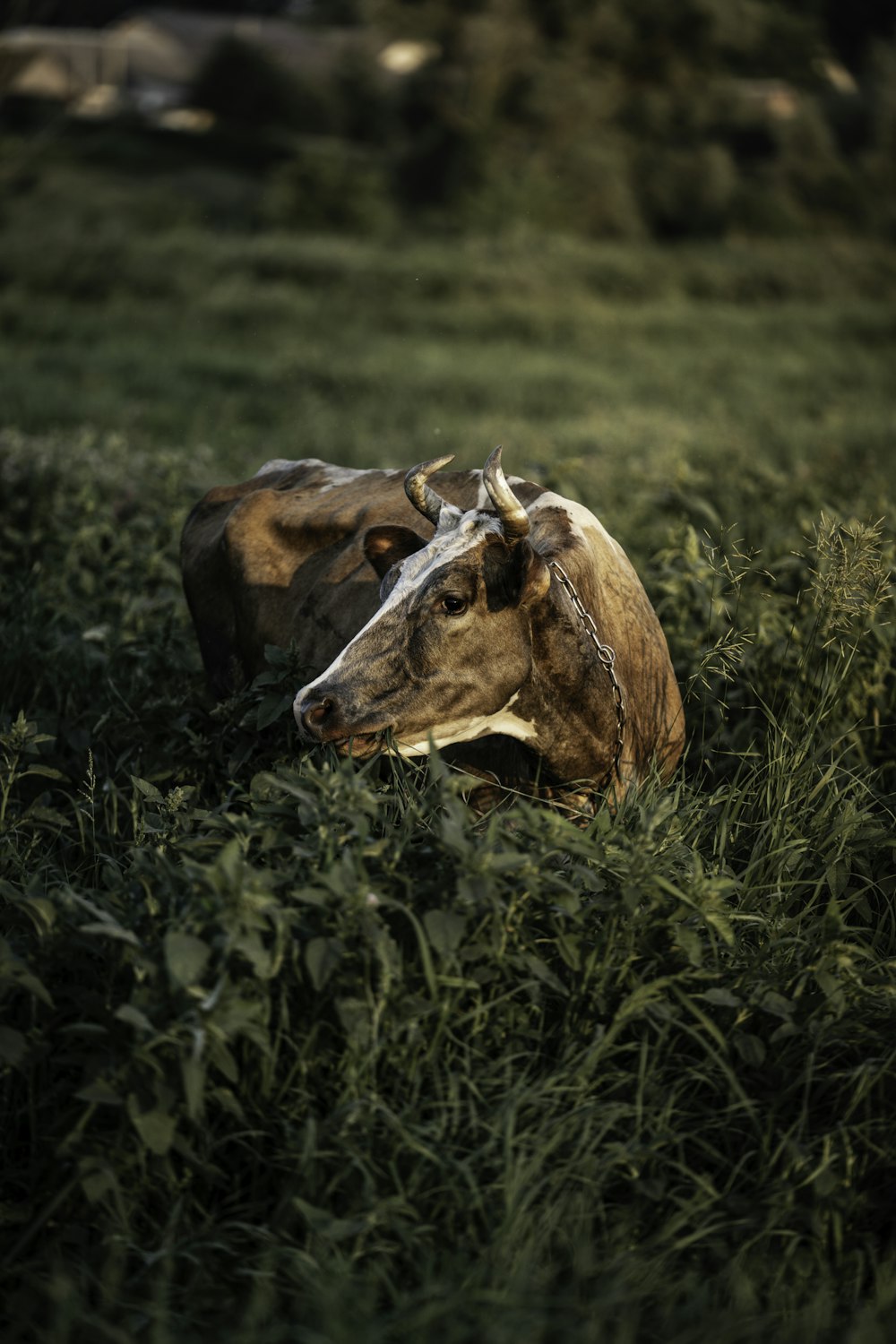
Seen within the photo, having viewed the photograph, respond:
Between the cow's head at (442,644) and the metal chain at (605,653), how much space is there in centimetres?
15

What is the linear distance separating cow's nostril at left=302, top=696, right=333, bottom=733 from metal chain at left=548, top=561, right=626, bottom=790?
71cm

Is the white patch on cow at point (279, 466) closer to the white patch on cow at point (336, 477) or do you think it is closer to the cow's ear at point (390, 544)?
the white patch on cow at point (336, 477)

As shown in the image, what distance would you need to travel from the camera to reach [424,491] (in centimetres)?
352

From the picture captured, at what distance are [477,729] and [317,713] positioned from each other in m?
0.46

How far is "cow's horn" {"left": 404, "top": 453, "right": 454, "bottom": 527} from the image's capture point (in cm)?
348

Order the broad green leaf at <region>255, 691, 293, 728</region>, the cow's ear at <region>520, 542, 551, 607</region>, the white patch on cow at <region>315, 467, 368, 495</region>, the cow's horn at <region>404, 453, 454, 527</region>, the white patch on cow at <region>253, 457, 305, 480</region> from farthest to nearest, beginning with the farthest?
the white patch on cow at <region>253, 457, 305, 480</region>
the white patch on cow at <region>315, 467, 368, 495</region>
the broad green leaf at <region>255, 691, 293, 728</region>
the cow's horn at <region>404, 453, 454, 527</region>
the cow's ear at <region>520, 542, 551, 607</region>

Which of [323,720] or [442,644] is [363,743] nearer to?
[323,720]

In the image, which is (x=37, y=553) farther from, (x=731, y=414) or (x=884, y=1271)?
(x=731, y=414)

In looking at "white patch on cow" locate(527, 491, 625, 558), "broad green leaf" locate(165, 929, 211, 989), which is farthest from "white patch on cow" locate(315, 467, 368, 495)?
"broad green leaf" locate(165, 929, 211, 989)

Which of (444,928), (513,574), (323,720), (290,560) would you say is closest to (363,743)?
(323,720)

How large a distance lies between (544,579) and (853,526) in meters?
0.88

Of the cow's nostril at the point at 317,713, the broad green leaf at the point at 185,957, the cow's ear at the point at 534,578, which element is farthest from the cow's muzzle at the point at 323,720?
the broad green leaf at the point at 185,957

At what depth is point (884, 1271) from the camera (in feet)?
7.64

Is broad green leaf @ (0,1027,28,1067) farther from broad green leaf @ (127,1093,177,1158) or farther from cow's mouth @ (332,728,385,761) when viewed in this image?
cow's mouth @ (332,728,385,761)
